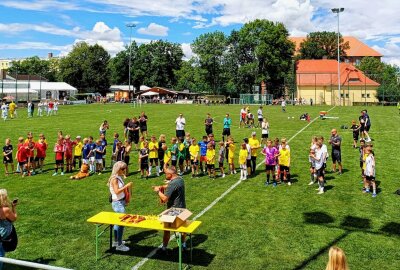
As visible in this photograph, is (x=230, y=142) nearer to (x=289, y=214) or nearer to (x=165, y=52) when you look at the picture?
(x=289, y=214)

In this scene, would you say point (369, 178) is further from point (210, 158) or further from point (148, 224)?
point (148, 224)

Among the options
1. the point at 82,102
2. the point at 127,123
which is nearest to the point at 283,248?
the point at 127,123

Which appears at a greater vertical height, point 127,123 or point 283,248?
point 127,123

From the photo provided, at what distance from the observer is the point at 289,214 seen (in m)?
11.3

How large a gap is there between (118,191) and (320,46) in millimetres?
104914

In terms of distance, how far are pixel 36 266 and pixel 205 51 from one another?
92.2 meters

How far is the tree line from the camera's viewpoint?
279ft

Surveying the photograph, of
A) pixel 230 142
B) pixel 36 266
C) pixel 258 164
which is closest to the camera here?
pixel 36 266

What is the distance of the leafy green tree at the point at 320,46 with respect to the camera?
103312 mm

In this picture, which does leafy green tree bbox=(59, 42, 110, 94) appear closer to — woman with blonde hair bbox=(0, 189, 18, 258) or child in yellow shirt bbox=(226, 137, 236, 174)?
child in yellow shirt bbox=(226, 137, 236, 174)

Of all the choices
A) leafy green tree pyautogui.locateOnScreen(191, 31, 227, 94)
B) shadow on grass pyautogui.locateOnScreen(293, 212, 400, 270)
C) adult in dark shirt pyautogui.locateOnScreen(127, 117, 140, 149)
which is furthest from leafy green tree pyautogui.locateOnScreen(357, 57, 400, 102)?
shadow on grass pyautogui.locateOnScreen(293, 212, 400, 270)

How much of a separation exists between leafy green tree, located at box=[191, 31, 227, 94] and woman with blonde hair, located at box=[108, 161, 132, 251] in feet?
A: 284

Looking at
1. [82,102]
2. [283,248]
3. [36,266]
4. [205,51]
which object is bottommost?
[283,248]

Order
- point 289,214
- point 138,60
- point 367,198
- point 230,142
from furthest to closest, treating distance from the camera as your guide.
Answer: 1. point 138,60
2. point 230,142
3. point 367,198
4. point 289,214
